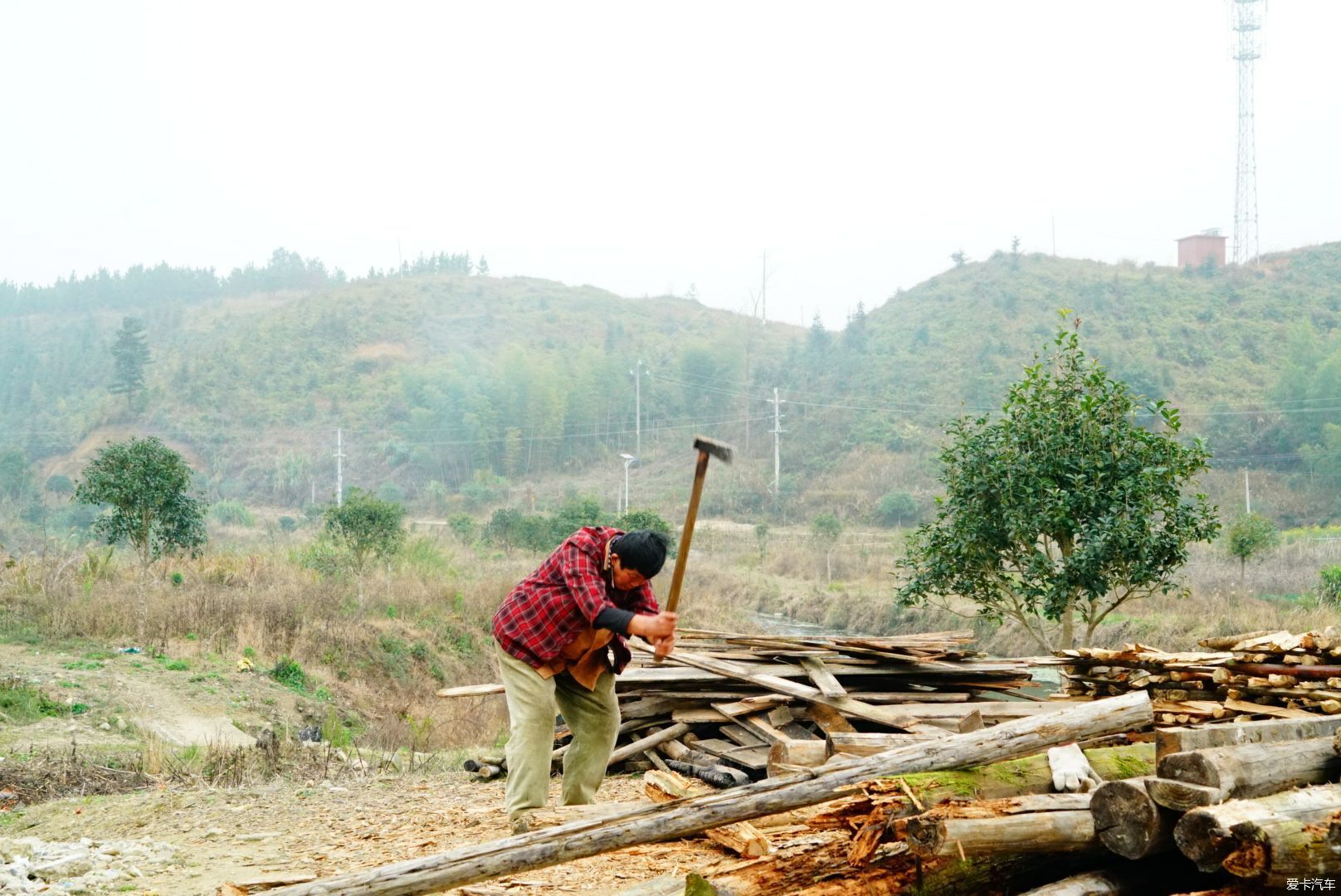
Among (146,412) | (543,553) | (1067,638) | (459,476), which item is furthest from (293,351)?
(1067,638)

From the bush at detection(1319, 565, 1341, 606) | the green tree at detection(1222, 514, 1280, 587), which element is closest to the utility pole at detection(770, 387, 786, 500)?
the green tree at detection(1222, 514, 1280, 587)

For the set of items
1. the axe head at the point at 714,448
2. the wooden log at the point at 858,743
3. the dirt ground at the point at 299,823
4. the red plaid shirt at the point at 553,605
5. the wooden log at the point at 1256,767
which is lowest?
the dirt ground at the point at 299,823

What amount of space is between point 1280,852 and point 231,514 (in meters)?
45.4

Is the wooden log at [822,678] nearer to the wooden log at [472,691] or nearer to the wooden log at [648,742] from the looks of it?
the wooden log at [648,742]

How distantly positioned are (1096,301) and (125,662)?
5289 centimetres

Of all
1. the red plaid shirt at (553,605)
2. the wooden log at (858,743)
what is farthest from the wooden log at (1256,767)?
the red plaid shirt at (553,605)

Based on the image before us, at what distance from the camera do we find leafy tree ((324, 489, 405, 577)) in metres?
19.2

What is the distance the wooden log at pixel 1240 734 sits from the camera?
11.5 ft

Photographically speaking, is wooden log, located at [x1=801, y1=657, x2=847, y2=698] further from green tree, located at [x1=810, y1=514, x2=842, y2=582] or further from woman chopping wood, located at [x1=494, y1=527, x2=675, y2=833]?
green tree, located at [x1=810, y1=514, x2=842, y2=582]

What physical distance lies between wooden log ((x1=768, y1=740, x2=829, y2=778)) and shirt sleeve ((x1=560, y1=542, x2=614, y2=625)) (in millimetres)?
1164

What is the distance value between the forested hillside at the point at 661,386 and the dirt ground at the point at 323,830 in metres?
36.8

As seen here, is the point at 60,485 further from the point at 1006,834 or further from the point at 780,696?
the point at 1006,834

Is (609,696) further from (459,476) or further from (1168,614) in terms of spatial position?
(459,476)

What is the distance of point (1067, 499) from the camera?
390 inches
